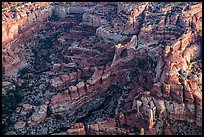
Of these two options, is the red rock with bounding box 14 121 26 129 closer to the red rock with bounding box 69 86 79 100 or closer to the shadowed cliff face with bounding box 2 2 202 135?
Answer: the shadowed cliff face with bounding box 2 2 202 135

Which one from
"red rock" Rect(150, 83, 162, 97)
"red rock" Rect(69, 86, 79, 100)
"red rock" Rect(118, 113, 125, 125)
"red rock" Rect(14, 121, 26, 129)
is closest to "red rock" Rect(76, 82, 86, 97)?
"red rock" Rect(69, 86, 79, 100)

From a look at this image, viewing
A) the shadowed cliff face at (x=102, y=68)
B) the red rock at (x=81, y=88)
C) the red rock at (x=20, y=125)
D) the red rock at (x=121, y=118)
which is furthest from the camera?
the red rock at (x=81, y=88)

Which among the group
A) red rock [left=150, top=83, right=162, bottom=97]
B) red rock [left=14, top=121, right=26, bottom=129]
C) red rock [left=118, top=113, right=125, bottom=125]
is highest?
red rock [left=150, top=83, right=162, bottom=97]

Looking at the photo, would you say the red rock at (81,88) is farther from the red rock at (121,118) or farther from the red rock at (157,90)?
the red rock at (157,90)

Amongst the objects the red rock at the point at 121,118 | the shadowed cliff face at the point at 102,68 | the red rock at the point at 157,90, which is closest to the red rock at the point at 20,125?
the shadowed cliff face at the point at 102,68

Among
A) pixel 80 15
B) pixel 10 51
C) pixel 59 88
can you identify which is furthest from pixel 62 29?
pixel 59 88

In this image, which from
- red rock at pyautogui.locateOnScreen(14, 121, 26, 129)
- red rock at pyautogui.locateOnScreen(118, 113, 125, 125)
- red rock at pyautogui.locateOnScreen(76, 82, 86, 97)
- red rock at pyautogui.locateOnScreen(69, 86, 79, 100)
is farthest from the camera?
red rock at pyautogui.locateOnScreen(76, 82, 86, 97)

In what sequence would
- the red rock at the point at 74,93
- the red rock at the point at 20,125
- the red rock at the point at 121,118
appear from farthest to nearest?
the red rock at the point at 74,93
the red rock at the point at 20,125
the red rock at the point at 121,118

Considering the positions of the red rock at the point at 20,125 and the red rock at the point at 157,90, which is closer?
the red rock at the point at 157,90
